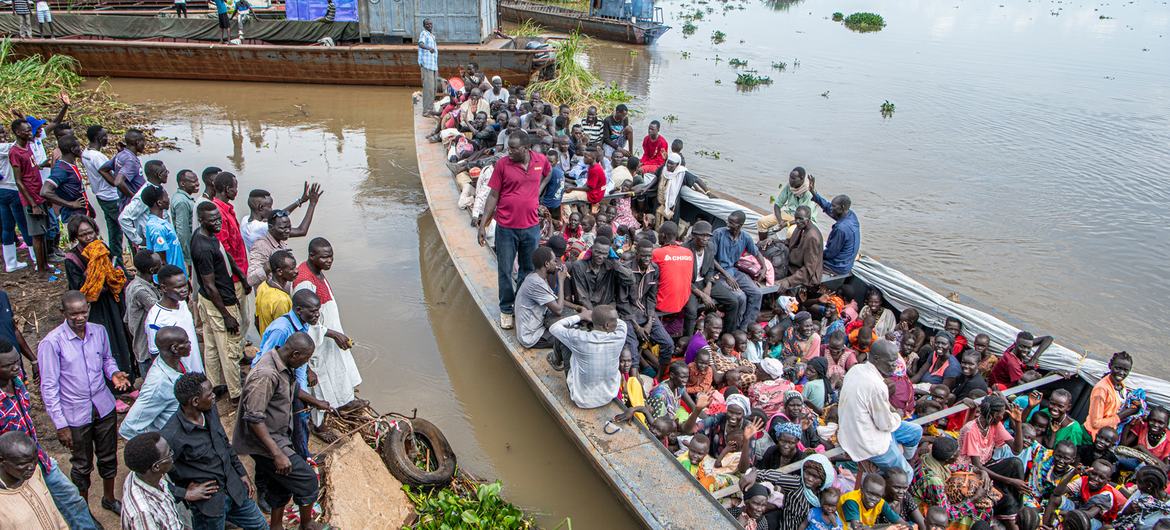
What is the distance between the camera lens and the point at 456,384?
22.1ft

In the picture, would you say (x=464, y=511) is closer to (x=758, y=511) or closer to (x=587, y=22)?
(x=758, y=511)

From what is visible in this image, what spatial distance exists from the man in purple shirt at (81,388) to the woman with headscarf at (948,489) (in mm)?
5032

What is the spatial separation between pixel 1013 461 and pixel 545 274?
356 cm

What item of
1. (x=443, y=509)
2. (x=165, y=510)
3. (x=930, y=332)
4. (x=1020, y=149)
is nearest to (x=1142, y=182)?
(x=1020, y=149)

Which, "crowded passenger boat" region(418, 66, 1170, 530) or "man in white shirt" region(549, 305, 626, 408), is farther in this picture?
"man in white shirt" region(549, 305, 626, 408)

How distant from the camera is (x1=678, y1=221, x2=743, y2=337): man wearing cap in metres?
6.21

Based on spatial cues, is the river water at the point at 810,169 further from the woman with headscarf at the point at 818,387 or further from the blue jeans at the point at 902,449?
the blue jeans at the point at 902,449

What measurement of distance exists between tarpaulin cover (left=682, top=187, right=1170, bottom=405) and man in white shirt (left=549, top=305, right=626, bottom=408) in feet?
11.1

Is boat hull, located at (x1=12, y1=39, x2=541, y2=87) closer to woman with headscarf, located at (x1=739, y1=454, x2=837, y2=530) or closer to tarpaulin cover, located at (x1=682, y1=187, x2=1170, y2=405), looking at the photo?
tarpaulin cover, located at (x1=682, y1=187, x2=1170, y2=405)

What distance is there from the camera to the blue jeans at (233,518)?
346 cm

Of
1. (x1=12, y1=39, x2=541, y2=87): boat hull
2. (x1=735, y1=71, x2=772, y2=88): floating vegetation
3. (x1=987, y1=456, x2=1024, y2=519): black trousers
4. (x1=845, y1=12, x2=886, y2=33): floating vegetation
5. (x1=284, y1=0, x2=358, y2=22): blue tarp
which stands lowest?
(x1=987, y1=456, x2=1024, y2=519): black trousers

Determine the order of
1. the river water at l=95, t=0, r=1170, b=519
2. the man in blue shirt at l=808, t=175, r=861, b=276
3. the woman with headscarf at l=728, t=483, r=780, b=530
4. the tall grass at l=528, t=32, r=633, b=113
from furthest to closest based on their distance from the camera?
the tall grass at l=528, t=32, r=633, b=113, the man in blue shirt at l=808, t=175, r=861, b=276, the river water at l=95, t=0, r=1170, b=519, the woman with headscarf at l=728, t=483, r=780, b=530

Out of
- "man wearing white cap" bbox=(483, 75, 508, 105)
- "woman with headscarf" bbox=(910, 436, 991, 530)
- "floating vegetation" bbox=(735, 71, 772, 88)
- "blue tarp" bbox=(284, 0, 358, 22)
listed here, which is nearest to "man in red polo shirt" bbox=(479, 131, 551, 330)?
"woman with headscarf" bbox=(910, 436, 991, 530)

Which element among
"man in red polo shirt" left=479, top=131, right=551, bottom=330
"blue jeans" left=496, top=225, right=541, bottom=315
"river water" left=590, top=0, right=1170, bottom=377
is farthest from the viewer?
"river water" left=590, top=0, right=1170, bottom=377
